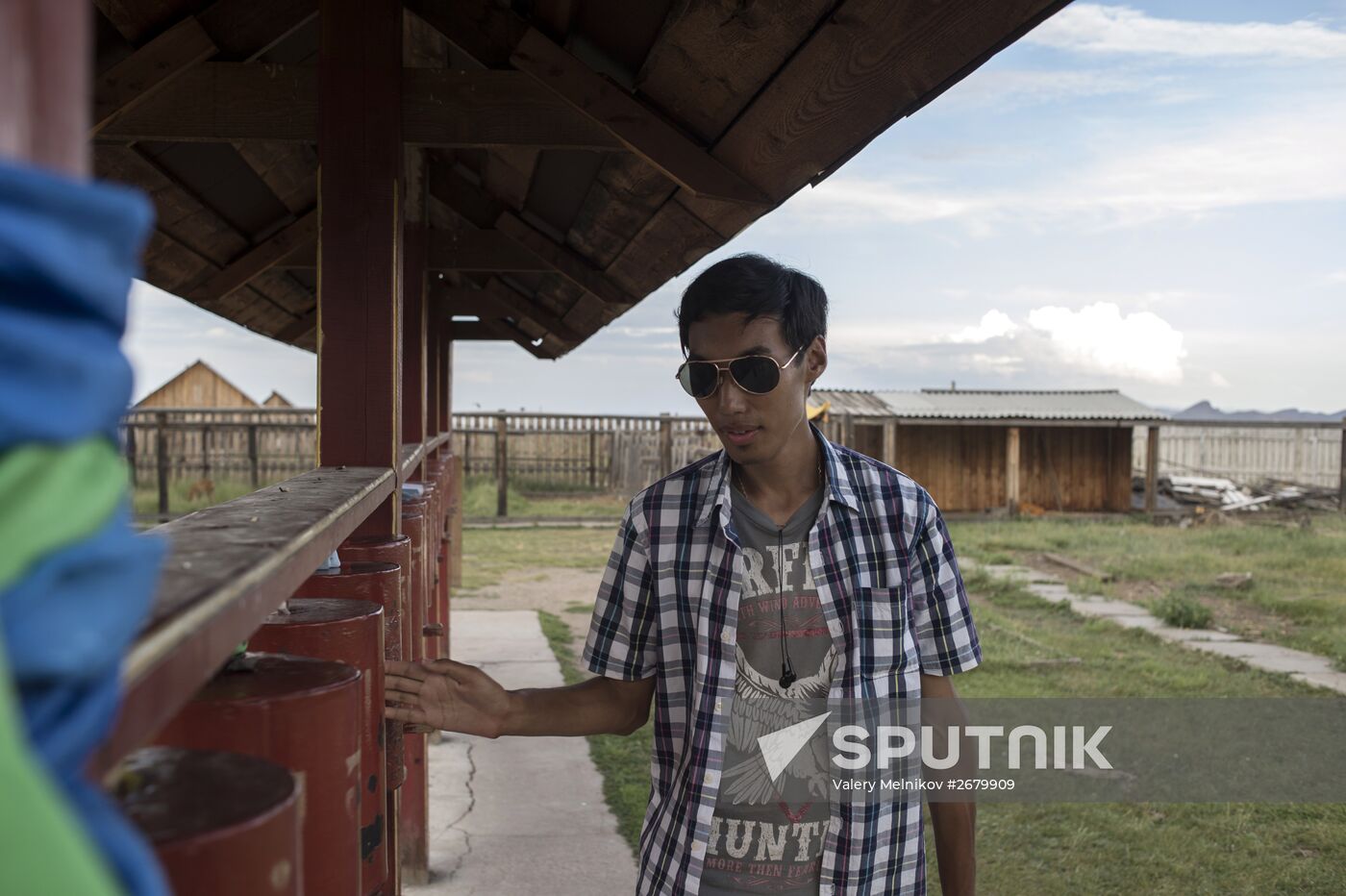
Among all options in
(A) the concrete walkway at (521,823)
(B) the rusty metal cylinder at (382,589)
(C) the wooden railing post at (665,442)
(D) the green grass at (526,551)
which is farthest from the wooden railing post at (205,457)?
(B) the rusty metal cylinder at (382,589)

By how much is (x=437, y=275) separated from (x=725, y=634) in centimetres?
588

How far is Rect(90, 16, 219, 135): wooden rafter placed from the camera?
2.73 m

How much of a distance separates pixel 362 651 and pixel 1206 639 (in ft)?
30.5

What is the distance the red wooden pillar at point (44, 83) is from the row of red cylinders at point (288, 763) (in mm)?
375

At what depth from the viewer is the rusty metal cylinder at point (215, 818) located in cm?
63

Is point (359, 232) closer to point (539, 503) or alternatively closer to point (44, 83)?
point (44, 83)

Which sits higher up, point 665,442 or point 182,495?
point 665,442

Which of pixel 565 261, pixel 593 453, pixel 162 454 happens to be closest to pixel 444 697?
pixel 565 261

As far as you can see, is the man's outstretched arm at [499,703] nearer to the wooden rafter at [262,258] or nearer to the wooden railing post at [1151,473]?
the wooden rafter at [262,258]

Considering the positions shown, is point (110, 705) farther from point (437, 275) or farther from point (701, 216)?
point (437, 275)

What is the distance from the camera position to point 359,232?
2654mm

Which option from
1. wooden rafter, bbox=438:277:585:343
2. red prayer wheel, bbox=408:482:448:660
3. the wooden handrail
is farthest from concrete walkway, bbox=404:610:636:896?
the wooden handrail

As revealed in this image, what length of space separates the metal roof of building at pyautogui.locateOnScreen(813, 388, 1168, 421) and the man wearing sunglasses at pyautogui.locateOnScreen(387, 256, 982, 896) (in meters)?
18.5

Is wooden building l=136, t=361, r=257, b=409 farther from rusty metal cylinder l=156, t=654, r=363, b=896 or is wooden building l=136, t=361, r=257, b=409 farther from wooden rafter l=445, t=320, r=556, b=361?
rusty metal cylinder l=156, t=654, r=363, b=896
